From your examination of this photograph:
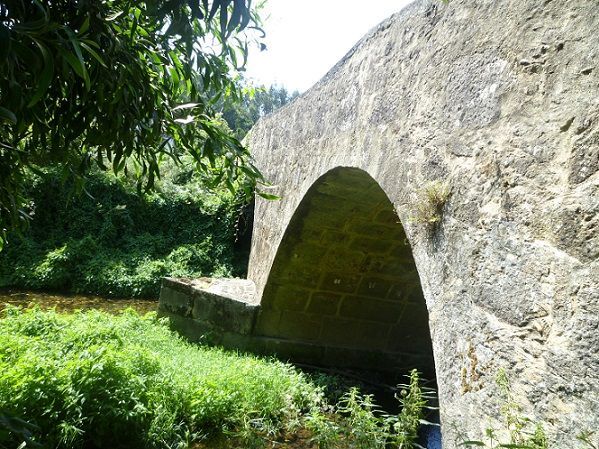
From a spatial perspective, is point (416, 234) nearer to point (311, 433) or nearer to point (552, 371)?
point (552, 371)

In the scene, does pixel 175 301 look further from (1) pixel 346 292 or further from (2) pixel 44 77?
(2) pixel 44 77

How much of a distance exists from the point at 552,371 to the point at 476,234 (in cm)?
60

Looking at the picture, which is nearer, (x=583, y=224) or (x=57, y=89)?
(x=583, y=224)

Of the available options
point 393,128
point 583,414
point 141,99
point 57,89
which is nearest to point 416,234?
point 393,128

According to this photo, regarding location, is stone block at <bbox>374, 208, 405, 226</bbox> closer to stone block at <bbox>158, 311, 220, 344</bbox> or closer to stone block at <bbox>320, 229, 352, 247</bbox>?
stone block at <bbox>320, 229, 352, 247</bbox>

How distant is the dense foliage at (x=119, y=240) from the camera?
27.5 feet

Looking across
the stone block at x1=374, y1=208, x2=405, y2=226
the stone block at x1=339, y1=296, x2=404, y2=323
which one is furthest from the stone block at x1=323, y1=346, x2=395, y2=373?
the stone block at x1=374, y1=208, x2=405, y2=226

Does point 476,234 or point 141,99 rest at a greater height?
point 141,99

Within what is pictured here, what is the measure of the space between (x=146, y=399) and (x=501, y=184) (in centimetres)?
273

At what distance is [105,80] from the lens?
1486 millimetres

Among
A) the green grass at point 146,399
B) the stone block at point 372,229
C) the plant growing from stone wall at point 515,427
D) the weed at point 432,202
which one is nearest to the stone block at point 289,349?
the green grass at point 146,399

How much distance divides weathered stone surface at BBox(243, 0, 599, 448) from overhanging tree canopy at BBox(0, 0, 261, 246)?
2.93 ft

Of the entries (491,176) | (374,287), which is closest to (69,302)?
(374,287)

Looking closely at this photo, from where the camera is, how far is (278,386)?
4.29 m
